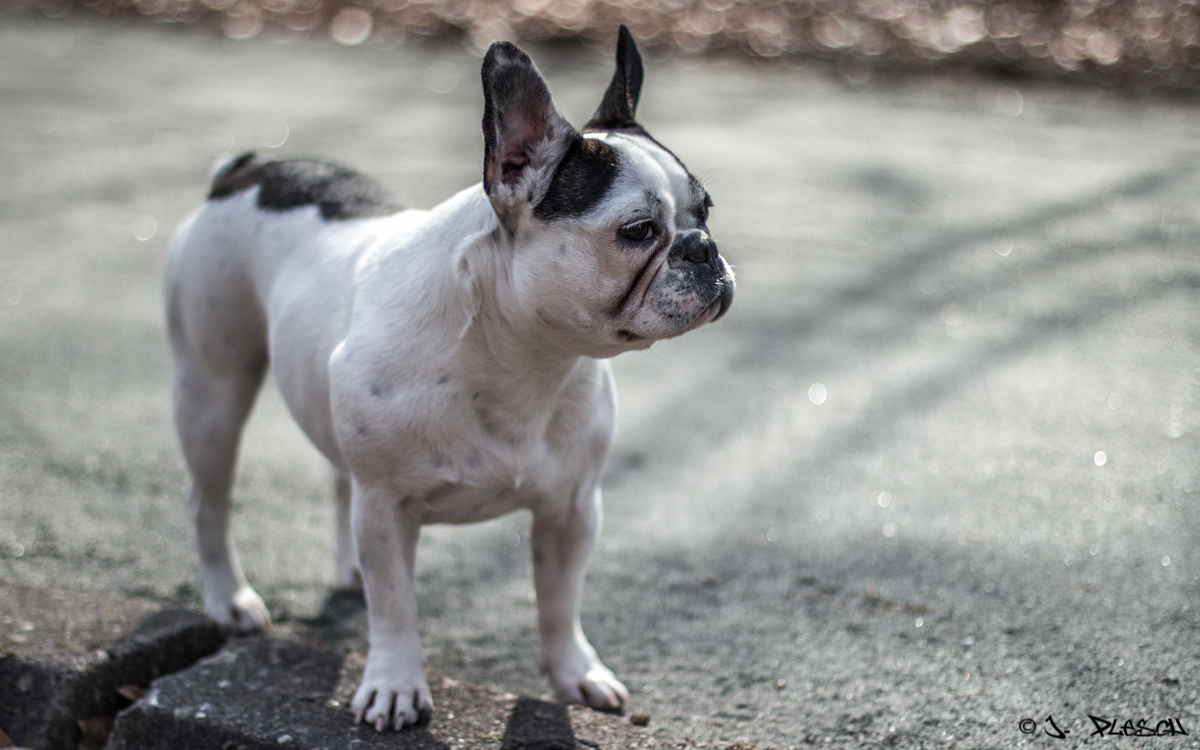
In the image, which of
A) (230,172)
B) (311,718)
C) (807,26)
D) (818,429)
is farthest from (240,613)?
(807,26)

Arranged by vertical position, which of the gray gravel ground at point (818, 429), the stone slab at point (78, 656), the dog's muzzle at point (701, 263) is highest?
the dog's muzzle at point (701, 263)

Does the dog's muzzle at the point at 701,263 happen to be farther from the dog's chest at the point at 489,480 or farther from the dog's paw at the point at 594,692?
the dog's paw at the point at 594,692

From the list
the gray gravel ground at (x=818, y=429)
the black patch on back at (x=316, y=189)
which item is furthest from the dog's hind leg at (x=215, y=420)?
the black patch on back at (x=316, y=189)

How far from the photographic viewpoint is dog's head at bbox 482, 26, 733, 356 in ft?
8.38

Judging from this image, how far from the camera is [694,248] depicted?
104 inches

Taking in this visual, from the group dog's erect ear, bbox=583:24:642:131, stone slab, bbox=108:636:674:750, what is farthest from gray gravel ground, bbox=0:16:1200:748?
dog's erect ear, bbox=583:24:642:131

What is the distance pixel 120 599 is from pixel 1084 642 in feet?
9.29

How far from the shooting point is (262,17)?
41.9 ft

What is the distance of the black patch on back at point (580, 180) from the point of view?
2.57 meters

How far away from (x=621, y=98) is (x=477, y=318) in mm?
711

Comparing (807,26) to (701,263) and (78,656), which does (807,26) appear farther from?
(78,656)

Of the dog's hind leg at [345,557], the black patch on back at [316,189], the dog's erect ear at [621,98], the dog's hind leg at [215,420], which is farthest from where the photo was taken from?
the dog's hind leg at [345,557]

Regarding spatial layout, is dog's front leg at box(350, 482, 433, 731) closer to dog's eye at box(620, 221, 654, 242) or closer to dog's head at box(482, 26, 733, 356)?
dog's head at box(482, 26, 733, 356)

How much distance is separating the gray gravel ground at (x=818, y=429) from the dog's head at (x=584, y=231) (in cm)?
115
